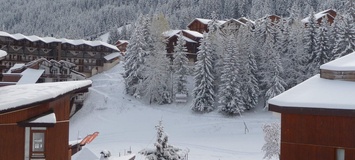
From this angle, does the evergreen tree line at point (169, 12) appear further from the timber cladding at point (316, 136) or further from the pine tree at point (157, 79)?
the timber cladding at point (316, 136)

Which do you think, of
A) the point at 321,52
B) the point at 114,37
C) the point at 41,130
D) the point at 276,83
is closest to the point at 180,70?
the point at 276,83

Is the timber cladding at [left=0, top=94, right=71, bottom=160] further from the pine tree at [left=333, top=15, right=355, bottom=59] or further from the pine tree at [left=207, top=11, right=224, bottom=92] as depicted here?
the pine tree at [left=333, top=15, right=355, bottom=59]

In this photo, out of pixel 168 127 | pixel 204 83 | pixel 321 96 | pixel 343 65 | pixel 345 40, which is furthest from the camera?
pixel 204 83

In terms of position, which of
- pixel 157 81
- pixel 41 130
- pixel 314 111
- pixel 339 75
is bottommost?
pixel 157 81

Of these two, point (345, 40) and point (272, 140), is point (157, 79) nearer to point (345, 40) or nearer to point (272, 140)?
point (345, 40)

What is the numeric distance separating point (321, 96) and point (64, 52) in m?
72.3

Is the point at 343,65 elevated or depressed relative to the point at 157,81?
elevated

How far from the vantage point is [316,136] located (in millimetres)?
14070

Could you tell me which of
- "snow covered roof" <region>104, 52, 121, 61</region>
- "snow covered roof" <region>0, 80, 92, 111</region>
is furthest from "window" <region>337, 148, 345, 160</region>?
"snow covered roof" <region>104, 52, 121, 61</region>

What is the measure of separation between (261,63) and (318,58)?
665 cm

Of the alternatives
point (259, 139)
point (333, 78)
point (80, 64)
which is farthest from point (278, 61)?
point (333, 78)

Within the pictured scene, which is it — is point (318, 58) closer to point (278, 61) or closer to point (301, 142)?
point (278, 61)

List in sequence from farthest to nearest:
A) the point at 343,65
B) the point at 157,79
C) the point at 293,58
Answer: the point at 157,79 → the point at 293,58 → the point at 343,65

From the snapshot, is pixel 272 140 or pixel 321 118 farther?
pixel 272 140
